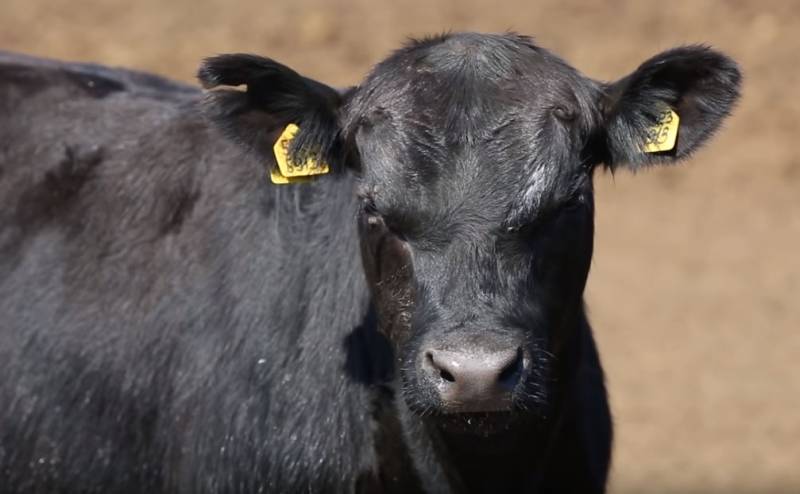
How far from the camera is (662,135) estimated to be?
237 inches

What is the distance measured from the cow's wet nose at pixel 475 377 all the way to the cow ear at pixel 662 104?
972 millimetres

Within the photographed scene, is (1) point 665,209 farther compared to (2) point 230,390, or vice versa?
(1) point 665,209

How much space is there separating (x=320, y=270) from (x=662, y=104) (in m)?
1.40

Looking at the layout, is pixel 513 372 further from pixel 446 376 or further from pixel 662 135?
pixel 662 135

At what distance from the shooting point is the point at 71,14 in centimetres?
1562

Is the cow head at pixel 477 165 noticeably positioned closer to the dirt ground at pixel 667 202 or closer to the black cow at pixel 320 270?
the black cow at pixel 320 270

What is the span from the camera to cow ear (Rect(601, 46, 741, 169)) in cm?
595

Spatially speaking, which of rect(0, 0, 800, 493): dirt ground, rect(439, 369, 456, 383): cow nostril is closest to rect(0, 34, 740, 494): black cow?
rect(439, 369, 456, 383): cow nostril

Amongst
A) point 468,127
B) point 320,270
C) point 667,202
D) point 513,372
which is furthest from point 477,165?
point 667,202

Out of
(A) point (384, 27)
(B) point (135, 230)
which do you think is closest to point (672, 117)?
(B) point (135, 230)

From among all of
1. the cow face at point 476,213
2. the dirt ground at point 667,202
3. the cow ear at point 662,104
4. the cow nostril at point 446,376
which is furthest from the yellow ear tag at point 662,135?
the dirt ground at point 667,202

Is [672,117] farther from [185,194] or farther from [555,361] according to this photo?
[185,194]

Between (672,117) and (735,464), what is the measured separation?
5.04m

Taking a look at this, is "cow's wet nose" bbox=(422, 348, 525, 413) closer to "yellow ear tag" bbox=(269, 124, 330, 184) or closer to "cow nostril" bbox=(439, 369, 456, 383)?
"cow nostril" bbox=(439, 369, 456, 383)
